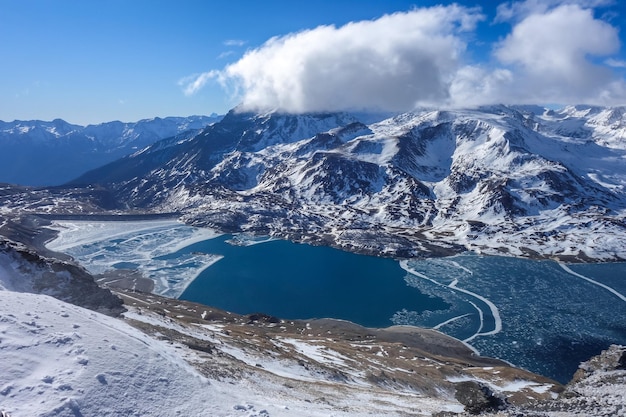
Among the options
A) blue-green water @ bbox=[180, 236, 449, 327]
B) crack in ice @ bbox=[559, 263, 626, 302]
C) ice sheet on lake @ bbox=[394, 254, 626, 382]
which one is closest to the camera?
ice sheet on lake @ bbox=[394, 254, 626, 382]

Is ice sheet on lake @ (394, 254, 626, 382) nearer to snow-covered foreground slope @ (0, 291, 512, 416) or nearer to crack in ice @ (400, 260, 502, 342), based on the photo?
crack in ice @ (400, 260, 502, 342)

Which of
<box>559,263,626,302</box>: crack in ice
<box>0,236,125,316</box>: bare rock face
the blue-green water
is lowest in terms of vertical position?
the blue-green water

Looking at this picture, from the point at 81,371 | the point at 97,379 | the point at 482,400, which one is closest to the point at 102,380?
the point at 97,379

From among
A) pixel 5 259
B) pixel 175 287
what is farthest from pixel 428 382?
pixel 175 287

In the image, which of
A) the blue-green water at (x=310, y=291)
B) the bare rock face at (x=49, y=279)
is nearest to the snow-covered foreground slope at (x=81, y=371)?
the bare rock face at (x=49, y=279)

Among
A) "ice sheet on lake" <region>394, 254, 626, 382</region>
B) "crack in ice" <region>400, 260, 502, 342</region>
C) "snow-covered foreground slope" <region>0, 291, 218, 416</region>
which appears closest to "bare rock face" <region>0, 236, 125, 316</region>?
"snow-covered foreground slope" <region>0, 291, 218, 416</region>

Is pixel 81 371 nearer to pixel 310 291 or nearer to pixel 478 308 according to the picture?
pixel 478 308

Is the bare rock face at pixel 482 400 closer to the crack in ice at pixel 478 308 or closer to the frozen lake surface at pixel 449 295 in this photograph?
the frozen lake surface at pixel 449 295
